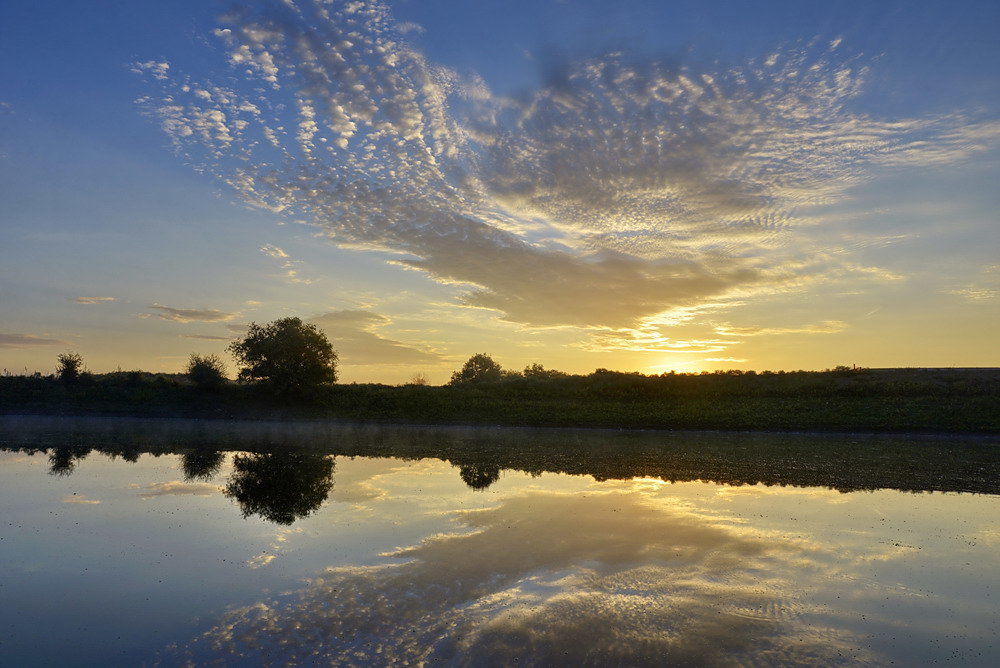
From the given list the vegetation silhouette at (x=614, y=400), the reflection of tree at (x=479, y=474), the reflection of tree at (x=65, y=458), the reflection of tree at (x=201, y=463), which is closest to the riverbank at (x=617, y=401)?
the vegetation silhouette at (x=614, y=400)

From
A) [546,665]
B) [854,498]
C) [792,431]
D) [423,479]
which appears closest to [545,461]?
[423,479]

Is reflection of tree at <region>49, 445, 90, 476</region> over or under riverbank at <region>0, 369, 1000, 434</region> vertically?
under

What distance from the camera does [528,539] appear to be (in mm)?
18234

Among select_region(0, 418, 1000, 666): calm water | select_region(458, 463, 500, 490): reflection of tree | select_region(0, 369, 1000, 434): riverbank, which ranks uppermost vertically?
select_region(0, 369, 1000, 434): riverbank

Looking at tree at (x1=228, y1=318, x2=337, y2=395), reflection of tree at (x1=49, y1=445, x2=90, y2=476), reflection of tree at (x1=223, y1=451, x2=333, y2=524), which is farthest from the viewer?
tree at (x1=228, y1=318, x2=337, y2=395)

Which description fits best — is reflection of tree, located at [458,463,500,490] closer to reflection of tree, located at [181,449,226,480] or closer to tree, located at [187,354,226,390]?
reflection of tree, located at [181,449,226,480]

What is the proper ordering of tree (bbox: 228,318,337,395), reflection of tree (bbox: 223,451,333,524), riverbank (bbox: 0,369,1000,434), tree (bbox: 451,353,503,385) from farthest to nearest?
tree (bbox: 451,353,503,385) < tree (bbox: 228,318,337,395) < riverbank (bbox: 0,369,1000,434) < reflection of tree (bbox: 223,451,333,524)

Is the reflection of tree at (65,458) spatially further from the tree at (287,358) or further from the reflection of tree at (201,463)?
the tree at (287,358)

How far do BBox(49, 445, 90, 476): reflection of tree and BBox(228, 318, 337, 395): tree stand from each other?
31.8 metres

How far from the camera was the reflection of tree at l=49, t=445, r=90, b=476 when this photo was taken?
3128 cm

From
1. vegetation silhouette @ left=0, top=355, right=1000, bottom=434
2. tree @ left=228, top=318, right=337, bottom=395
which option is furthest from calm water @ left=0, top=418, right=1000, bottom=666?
tree @ left=228, top=318, right=337, bottom=395

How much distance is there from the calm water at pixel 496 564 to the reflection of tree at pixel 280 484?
22 cm

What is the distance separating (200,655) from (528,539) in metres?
10.5

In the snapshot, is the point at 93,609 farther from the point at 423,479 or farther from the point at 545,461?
the point at 545,461
